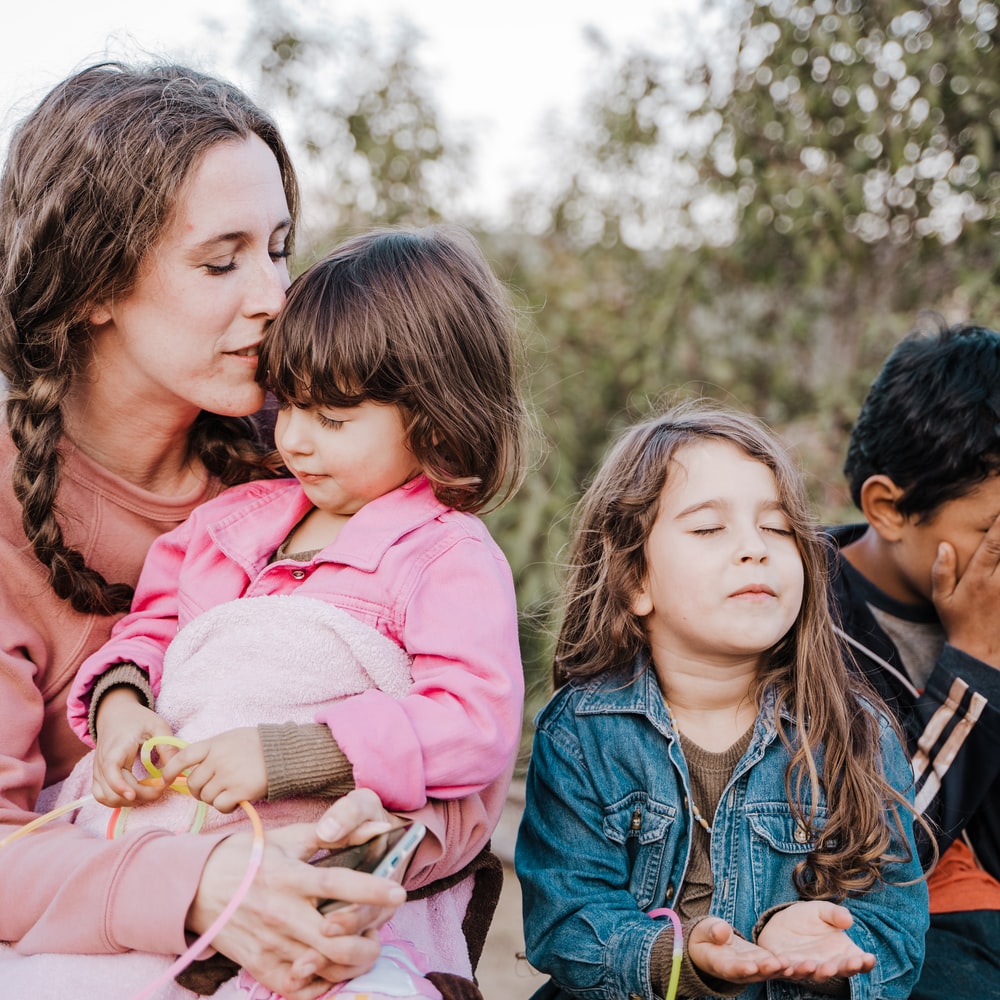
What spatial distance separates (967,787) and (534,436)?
1130 millimetres

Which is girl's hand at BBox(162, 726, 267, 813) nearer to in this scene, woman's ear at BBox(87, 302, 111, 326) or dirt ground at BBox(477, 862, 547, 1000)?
woman's ear at BBox(87, 302, 111, 326)

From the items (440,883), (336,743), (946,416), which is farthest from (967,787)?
(336,743)

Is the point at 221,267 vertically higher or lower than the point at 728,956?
higher

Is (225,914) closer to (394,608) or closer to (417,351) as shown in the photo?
(394,608)

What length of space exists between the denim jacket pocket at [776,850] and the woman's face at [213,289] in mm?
1204

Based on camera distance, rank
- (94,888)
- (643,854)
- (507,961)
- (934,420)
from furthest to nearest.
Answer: (507,961) < (934,420) < (643,854) < (94,888)

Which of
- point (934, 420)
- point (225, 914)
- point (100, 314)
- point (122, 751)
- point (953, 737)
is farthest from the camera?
point (934, 420)

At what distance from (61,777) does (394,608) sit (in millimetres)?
827

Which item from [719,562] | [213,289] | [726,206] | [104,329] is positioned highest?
[726,206]

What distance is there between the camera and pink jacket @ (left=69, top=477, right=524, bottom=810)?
1.62 m

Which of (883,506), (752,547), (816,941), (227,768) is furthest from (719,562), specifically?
(227,768)

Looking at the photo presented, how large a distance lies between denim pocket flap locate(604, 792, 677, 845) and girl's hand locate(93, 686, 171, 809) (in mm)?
791

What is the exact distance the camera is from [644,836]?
77.1 inches

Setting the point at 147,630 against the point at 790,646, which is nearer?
the point at 147,630
